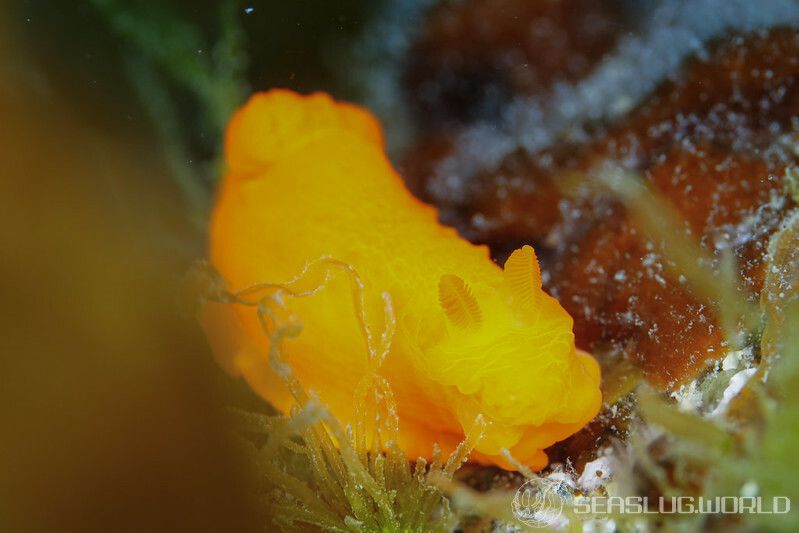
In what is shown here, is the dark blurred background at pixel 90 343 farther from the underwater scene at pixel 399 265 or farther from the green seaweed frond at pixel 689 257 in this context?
the green seaweed frond at pixel 689 257

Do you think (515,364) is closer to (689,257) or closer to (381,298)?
(381,298)

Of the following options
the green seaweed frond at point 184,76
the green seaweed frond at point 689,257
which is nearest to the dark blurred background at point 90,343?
the green seaweed frond at point 184,76

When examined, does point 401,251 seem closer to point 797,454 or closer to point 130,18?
point 797,454

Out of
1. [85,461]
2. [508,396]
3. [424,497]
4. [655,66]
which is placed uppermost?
[655,66]

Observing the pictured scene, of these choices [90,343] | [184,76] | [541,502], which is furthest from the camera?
[184,76]

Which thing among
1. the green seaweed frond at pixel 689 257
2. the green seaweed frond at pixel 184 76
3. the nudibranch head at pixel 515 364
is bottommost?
the nudibranch head at pixel 515 364

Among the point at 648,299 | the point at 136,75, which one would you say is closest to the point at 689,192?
the point at 648,299

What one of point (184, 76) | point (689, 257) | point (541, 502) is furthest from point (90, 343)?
point (184, 76)

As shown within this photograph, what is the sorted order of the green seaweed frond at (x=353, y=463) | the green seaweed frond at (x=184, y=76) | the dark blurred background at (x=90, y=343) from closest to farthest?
the dark blurred background at (x=90, y=343), the green seaweed frond at (x=353, y=463), the green seaweed frond at (x=184, y=76)
